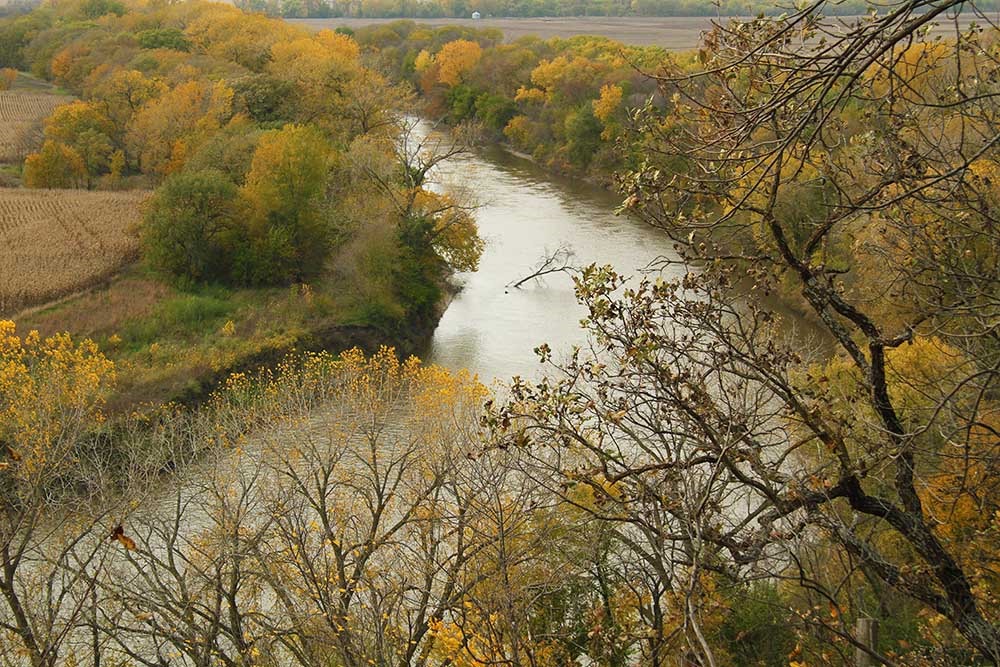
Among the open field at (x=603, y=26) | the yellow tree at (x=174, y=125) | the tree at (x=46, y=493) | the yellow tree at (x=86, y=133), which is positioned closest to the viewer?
the tree at (x=46, y=493)

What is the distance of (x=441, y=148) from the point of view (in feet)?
134

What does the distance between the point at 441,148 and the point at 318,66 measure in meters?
6.97

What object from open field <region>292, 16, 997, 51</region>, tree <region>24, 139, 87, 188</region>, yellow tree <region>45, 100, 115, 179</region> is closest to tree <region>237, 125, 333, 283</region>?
tree <region>24, 139, 87, 188</region>

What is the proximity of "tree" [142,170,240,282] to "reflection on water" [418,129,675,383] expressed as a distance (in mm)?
6182

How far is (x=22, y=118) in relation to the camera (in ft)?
146

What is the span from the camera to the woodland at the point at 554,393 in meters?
4.86

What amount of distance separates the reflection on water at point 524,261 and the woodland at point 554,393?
1.32 m

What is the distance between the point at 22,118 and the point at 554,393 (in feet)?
152

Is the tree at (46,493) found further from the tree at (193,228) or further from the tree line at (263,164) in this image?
the tree line at (263,164)

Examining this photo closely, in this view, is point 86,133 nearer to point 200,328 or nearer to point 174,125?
point 174,125

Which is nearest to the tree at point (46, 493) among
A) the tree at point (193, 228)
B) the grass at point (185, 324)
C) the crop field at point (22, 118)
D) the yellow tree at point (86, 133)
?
the grass at point (185, 324)

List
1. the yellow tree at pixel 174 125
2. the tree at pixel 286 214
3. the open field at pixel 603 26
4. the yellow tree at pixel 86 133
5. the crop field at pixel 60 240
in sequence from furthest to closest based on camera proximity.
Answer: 1. the open field at pixel 603 26
2. the yellow tree at pixel 86 133
3. the yellow tree at pixel 174 125
4. the tree at pixel 286 214
5. the crop field at pixel 60 240

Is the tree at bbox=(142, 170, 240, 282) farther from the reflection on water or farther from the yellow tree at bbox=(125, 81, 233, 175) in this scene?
the yellow tree at bbox=(125, 81, 233, 175)

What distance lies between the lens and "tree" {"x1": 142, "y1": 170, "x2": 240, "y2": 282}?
84.5 ft
